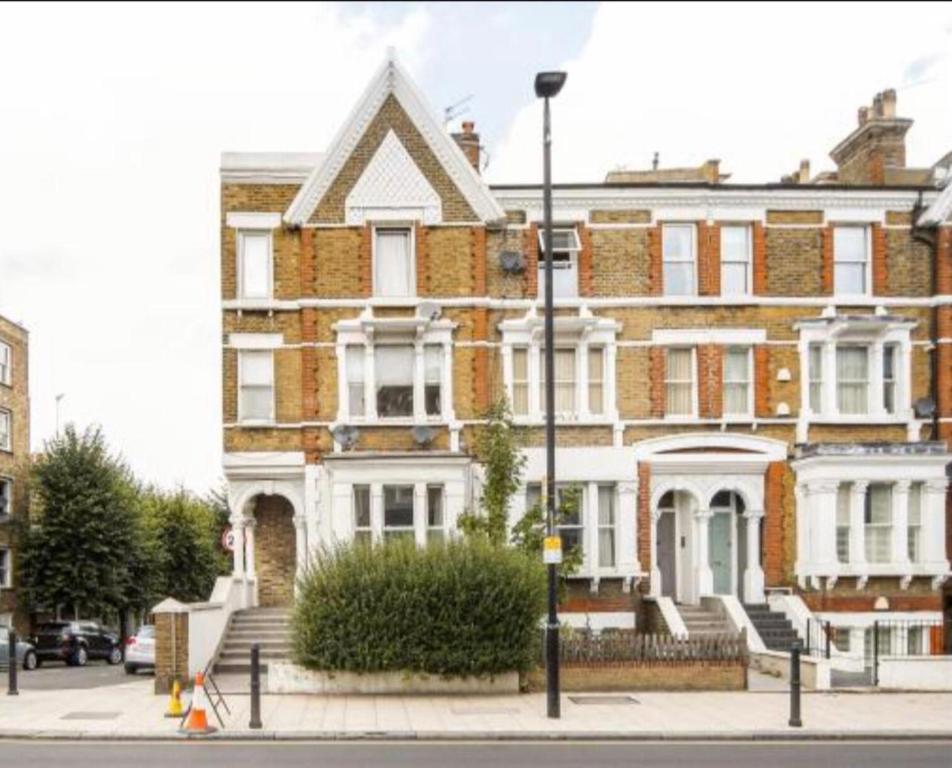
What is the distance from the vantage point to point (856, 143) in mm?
32312

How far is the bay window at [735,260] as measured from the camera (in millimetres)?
29734

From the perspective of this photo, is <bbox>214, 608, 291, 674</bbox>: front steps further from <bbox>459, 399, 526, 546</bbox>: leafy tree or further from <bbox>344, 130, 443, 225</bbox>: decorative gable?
<bbox>344, 130, 443, 225</bbox>: decorative gable

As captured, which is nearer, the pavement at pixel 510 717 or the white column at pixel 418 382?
the pavement at pixel 510 717

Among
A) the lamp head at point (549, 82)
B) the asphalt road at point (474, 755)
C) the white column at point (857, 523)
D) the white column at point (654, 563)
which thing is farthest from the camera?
the white column at point (654, 563)

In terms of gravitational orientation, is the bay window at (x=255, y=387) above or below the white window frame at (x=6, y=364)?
below

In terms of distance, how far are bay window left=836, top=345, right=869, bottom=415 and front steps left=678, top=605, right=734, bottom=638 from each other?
599cm

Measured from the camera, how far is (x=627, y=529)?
28672 mm

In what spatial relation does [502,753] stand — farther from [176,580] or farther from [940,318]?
[176,580]

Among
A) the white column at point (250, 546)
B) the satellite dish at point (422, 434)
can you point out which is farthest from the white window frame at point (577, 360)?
the white column at point (250, 546)

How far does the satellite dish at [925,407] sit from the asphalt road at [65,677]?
19356 mm

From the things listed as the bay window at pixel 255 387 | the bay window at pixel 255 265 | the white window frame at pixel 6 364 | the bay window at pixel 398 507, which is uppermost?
the bay window at pixel 255 265

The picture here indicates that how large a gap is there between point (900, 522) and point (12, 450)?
116ft

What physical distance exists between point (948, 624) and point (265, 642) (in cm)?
1536

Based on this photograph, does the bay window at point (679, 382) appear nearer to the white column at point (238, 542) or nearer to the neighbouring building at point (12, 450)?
the white column at point (238, 542)
